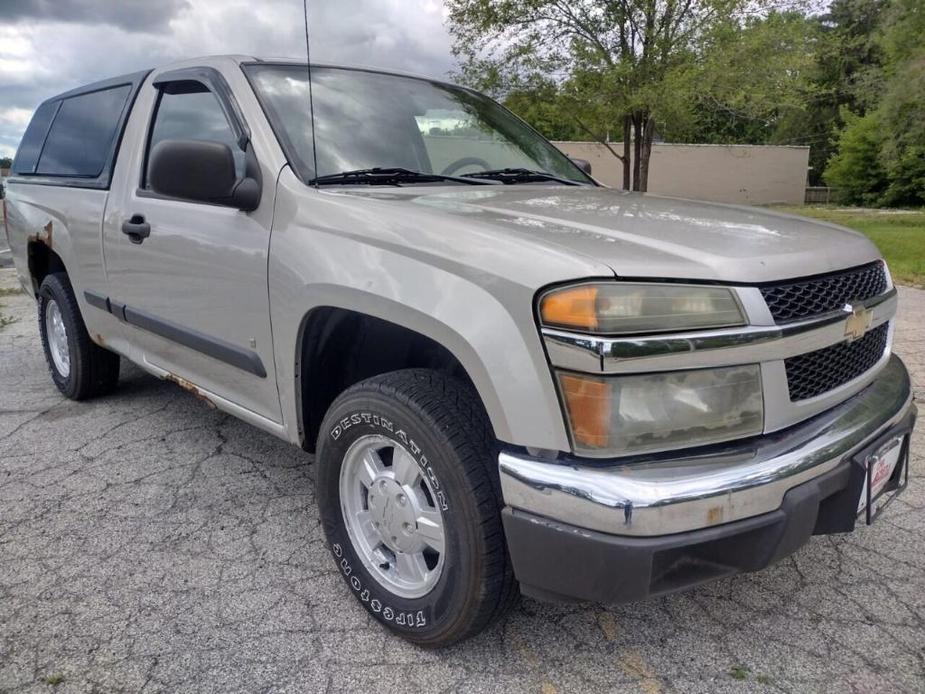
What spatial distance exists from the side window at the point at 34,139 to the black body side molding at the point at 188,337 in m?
1.61

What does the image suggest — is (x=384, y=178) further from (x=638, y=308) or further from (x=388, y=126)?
(x=638, y=308)

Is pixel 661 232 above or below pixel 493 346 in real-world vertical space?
above

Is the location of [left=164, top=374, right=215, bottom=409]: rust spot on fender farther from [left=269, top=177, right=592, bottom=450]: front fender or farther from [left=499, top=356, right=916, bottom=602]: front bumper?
[left=499, top=356, right=916, bottom=602]: front bumper

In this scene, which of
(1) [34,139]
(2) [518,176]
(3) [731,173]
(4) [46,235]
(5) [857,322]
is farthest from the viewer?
(3) [731,173]

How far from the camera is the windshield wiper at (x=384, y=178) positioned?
2578 millimetres

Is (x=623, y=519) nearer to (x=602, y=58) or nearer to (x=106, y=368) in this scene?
(x=106, y=368)

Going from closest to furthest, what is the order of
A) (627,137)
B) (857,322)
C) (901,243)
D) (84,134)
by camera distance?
(857,322)
(84,134)
(901,243)
(627,137)

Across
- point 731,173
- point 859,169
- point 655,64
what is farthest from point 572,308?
point 731,173

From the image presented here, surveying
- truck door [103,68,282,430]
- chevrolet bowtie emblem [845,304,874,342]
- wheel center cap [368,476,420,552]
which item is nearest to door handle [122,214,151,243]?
truck door [103,68,282,430]

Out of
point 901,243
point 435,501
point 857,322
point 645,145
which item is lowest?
point 901,243

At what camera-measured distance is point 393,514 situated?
7.35 ft

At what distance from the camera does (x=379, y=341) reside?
2578 millimetres

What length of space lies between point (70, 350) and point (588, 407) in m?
3.65

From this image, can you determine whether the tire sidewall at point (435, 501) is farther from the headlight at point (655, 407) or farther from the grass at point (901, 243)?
the grass at point (901, 243)
